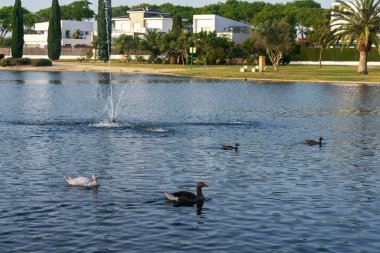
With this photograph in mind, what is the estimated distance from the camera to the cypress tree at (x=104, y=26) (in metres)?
143

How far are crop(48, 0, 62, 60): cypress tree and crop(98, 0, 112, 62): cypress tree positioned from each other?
30.3 feet

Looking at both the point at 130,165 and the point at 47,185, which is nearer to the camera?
the point at 47,185

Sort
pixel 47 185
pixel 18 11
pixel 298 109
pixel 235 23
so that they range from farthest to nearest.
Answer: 1. pixel 235 23
2. pixel 18 11
3. pixel 298 109
4. pixel 47 185

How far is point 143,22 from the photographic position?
191875 millimetres

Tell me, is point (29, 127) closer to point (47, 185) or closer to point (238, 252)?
point (47, 185)

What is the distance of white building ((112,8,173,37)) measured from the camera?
188875mm

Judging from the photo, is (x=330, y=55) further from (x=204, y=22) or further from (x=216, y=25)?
(x=204, y=22)

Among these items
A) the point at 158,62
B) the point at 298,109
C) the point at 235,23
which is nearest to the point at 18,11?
the point at 158,62

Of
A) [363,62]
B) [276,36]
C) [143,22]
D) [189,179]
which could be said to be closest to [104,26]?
[276,36]

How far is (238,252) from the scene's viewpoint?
17.1 metres

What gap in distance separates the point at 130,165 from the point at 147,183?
418cm

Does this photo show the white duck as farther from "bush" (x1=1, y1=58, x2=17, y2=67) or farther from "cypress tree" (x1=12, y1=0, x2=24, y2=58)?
"cypress tree" (x1=12, y1=0, x2=24, y2=58)

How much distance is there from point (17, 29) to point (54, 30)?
802cm

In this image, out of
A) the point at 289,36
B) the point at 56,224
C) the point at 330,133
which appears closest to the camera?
the point at 56,224
